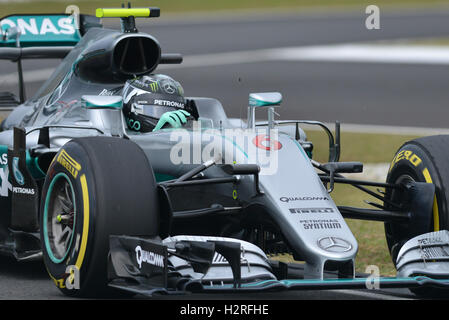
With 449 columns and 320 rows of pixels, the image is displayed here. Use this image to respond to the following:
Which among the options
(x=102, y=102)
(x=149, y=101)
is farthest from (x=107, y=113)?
(x=102, y=102)

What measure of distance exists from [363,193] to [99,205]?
5549 millimetres

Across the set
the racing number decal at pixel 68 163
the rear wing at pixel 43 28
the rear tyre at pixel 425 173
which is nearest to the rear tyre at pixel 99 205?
the racing number decal at pixel 68 163

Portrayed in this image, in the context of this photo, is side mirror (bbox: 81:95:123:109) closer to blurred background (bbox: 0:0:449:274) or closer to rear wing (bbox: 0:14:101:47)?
blurred background (bbox: 0:0:449:274)

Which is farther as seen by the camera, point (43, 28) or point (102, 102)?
point (43, 28)

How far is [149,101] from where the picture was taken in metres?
7.54

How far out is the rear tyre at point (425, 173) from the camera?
265 inches

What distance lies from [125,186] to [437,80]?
1496 cm

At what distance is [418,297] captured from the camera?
6.64 meters

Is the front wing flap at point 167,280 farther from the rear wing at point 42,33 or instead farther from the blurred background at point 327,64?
the rear wing at point 42,33

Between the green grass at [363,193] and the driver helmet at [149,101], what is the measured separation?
1.52 m

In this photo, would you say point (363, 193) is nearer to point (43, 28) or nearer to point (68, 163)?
point (43, 28)

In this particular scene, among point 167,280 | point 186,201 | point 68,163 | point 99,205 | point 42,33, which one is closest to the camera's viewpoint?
point 167,280
